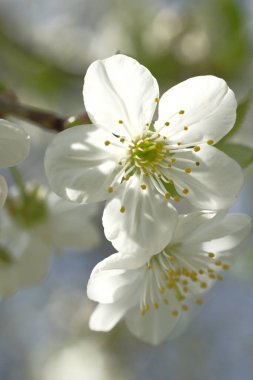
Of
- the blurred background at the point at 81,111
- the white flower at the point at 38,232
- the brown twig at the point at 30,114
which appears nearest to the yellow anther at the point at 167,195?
the brown twig at the point at 30,114

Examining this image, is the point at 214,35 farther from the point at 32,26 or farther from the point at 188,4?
the point at 32,26

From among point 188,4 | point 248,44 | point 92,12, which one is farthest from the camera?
point 92,12

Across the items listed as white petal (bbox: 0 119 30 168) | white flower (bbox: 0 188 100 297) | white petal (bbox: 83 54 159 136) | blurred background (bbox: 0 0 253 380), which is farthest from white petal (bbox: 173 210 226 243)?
blurred background (bbox: 0 0 253 380)

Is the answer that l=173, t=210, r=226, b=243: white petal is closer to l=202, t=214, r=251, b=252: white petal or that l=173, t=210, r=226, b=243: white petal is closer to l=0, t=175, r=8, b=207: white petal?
l=202, t=214, r=251, b=252: white petal

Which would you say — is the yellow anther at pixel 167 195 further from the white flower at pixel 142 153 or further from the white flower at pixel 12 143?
the white flower at pixel 12 143

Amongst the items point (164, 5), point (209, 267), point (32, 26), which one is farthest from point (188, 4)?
point (209, 267)

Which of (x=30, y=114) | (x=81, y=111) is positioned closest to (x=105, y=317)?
(x=30, y=114)

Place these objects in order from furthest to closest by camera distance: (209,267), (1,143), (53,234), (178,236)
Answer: (53,234)
(209,267)
(178,236)
(1,143)
